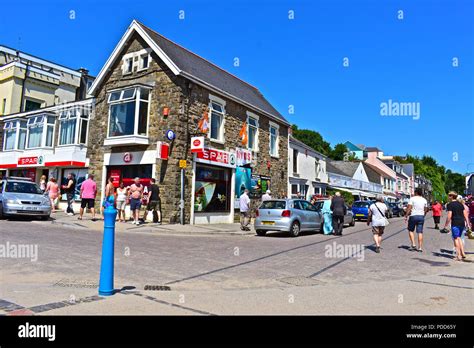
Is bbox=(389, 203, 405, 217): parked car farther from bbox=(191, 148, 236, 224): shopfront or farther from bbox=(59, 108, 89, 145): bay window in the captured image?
bbox=(59, 108, 89, 145): bay window

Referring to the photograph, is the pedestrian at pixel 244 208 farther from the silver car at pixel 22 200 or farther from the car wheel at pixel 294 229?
the silver car at pixel 22 200

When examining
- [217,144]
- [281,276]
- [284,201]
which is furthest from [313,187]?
[281,276]

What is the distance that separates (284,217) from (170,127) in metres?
7.14

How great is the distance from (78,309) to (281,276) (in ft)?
12.9

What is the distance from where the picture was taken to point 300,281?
688cm

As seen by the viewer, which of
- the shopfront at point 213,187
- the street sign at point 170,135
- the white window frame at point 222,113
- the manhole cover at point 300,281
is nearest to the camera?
the manhole cover at point 300,281

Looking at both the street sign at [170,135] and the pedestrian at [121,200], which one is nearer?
the pedestrian at [121,200]

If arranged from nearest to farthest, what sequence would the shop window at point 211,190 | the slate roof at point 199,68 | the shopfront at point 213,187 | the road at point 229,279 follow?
the road at point 229,279 < the shopfront at point 213,187 < the shop window at point 211,190 < the slate roof at point 199,68

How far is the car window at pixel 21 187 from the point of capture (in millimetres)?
15773

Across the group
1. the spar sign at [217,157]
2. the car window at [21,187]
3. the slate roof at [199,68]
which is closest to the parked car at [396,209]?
the slate roof at [199,68]

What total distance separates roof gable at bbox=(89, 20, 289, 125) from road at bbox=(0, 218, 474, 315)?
10.3 m

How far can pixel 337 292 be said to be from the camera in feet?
19.9

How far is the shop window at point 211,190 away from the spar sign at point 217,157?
1.24 ft

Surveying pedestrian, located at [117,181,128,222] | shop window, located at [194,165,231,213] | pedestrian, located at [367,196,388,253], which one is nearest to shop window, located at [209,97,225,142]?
shop window, located at [194,165,231,213]
